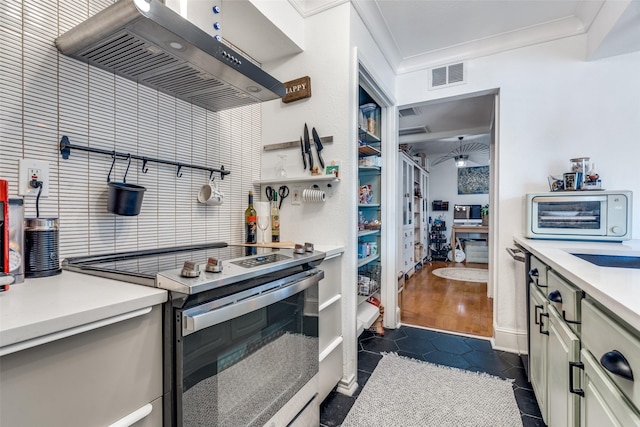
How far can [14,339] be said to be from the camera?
52 centimetres

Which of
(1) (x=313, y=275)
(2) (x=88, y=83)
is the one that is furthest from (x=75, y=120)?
(1) (x=313, y=275)

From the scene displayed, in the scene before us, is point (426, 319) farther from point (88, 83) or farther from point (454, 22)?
point (88, 83)

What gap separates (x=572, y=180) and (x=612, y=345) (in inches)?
66.6

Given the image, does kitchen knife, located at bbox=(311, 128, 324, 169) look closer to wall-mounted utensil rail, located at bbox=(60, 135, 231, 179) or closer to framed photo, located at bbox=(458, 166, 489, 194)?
wall-mounted utensil rail, located at bbox=(60, 135, 231, 179)

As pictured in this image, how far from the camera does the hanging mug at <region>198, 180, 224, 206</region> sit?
164cm

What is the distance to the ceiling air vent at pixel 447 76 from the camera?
254cm

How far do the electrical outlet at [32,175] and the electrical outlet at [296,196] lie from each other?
4.00 feet

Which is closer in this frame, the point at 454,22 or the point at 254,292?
the point at 254,292

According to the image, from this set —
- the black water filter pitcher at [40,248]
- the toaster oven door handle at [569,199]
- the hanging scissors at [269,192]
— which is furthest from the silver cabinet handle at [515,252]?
the black water filter pitcher at [40,248]

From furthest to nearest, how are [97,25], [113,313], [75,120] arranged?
1. [75,120]
2. [97,25]
3. [113,313]

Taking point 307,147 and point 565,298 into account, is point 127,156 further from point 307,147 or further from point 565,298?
point 565,298

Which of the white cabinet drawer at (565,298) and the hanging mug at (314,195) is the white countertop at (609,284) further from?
the hanging mug at (314,195)

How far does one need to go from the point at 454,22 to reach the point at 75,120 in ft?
7.85

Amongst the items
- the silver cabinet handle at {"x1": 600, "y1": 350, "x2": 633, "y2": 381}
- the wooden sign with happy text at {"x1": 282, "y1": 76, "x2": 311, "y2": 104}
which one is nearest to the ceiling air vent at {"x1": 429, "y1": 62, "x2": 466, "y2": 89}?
the wooden sign with happy text at {"x1": 282, "y1": 76, "x2": 311, "y2": 104}
